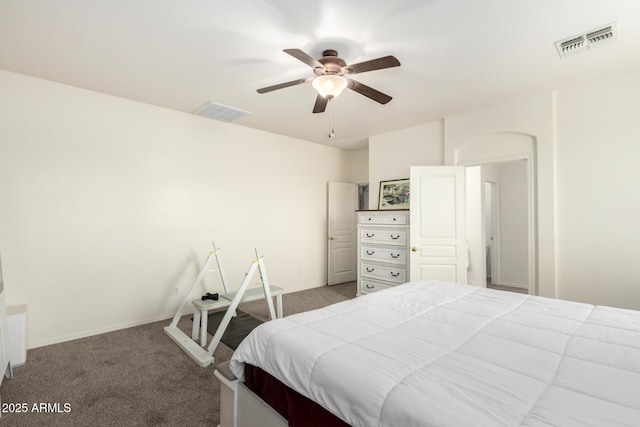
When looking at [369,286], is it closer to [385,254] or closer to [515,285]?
[385,254]

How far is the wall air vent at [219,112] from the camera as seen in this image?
12.3 feet

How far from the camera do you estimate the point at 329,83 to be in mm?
2363

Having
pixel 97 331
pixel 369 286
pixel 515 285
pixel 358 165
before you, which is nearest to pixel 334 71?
pixel 369 286

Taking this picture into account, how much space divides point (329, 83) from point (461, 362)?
2002mm

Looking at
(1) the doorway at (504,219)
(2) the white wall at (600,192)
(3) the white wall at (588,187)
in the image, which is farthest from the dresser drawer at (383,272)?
(2) the white wall at (600,192)

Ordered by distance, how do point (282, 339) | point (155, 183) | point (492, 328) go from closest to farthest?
point (282, 339)
point (492, 328)
point (155, 183)

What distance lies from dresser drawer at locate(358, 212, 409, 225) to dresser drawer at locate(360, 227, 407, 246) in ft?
0.38

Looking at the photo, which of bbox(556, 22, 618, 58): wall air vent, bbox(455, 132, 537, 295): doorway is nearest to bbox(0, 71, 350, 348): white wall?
bbox(455, 132, 537, 295): doorway

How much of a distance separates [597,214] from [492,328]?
251 centimetres

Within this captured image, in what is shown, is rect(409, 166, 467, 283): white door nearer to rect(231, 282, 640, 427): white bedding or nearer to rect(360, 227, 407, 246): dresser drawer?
rect(360, 227, 407, 246): dresser drawer

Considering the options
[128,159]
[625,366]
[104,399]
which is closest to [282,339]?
[625,366]

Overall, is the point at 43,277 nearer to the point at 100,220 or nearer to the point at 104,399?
the point at 100,220

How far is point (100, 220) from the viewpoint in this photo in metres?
3.41

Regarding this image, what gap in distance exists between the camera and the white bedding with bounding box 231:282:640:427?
968mm
